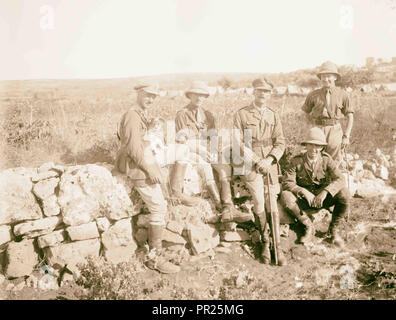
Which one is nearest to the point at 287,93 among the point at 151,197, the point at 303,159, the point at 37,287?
the point at 303,159

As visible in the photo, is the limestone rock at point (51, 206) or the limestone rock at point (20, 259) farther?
the limestone rock at point (51, 206)

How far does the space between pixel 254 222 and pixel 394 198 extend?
10.0 ft

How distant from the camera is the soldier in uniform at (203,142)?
577 cm

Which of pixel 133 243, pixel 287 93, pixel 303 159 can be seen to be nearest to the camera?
pixel 133 243

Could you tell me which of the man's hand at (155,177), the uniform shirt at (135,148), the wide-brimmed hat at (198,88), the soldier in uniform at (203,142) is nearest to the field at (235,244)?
the soldier in uniform at (203,142)

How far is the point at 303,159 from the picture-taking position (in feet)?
19.7

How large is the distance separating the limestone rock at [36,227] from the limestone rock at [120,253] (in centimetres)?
85

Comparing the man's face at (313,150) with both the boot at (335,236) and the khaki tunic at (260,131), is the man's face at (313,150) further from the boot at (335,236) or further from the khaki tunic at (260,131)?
the boot at (335,236)

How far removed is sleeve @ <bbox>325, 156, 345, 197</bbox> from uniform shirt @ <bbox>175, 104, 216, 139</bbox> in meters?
1.98

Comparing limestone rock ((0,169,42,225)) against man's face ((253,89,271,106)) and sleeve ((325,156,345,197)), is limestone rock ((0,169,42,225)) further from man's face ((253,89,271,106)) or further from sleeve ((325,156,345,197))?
sleeve ((325,156,345,197))

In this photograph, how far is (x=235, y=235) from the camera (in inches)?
236

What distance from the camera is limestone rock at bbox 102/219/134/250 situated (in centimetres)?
547

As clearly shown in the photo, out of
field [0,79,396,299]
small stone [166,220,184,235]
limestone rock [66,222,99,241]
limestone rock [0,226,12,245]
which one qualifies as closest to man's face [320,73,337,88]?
field [0,79,396,299]

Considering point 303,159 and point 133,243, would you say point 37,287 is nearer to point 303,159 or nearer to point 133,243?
point 133,243
